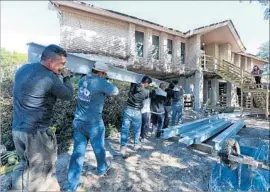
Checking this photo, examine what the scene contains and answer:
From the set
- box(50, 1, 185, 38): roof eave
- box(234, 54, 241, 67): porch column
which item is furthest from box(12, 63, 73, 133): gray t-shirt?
box(234, 54, 241, 67): porch column

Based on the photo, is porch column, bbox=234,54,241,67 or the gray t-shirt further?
porch column, bbox=234,54,241,67

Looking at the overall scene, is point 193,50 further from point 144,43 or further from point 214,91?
point 214,91

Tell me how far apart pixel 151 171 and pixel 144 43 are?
12.8 metres

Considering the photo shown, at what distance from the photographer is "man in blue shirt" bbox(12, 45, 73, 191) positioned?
2389mm

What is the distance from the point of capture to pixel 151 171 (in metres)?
4.29

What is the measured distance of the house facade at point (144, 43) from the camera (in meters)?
13.1

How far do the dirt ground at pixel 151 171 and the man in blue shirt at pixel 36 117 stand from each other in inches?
47.8

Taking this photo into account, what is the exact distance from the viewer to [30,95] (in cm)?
240

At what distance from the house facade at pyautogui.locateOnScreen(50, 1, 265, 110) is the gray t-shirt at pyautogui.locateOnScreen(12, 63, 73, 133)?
36.2 ft

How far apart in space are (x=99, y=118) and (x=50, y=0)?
1105 centimetres

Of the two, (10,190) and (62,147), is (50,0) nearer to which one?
(62,147)

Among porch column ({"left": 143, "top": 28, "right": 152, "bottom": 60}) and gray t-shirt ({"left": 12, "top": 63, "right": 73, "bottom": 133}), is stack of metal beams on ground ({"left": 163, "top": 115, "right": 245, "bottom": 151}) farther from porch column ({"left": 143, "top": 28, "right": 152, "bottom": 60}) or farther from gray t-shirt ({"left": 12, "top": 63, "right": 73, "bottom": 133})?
porch column ({"left": 143, "top": 28, "right": 152, "bottom": 60})

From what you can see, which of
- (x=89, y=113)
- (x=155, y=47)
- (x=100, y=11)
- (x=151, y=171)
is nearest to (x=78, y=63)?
(x=89, y=113)

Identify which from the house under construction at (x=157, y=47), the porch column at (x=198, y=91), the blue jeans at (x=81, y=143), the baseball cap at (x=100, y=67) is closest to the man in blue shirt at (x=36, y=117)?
the blue jeans at (x=81, y=143)
